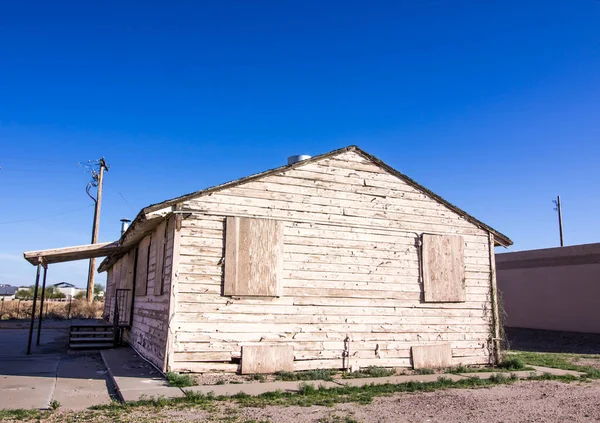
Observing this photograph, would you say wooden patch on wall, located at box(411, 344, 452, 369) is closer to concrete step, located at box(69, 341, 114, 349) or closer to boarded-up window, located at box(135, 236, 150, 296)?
boarded-up window, located at box(135, 236, 150, 296)

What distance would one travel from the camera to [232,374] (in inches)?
373

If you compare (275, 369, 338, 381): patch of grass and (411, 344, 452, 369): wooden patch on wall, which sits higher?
(411, 344, 452, 369): wooden patch on wall

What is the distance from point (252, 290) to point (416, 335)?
4047mm

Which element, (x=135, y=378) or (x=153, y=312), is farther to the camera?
(x=153, y=312)

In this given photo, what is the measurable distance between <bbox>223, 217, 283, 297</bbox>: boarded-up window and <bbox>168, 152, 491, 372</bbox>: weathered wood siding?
158 millimetres

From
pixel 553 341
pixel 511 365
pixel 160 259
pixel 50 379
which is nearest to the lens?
pixel 50 379

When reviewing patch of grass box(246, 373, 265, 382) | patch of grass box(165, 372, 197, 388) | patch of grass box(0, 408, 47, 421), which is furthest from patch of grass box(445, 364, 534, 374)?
patch of grass box(0, 408, 47, 421)

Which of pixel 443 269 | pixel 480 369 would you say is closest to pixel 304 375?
pixel 443 269

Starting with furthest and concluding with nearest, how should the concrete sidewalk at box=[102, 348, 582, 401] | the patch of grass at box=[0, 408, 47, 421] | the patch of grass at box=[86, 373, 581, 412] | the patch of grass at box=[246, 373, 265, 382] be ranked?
the patch of grass at box=[246, 373, 265, 382] → the concrete sidewalk at box=[102, 348, 582, 401] → the patch of grass at box=[86, 373, 581, 412] → the patch of grass at box=[0, 408, 47, 421]

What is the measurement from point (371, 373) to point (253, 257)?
3.43 m

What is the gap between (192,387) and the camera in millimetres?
8406

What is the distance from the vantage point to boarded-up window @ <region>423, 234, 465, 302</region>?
37.6ft

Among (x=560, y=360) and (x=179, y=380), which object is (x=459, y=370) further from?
(x=179, y=380)

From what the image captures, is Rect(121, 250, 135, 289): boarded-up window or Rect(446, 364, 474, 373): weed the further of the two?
Rect(121, 250, 135, 289): boarded-up window
